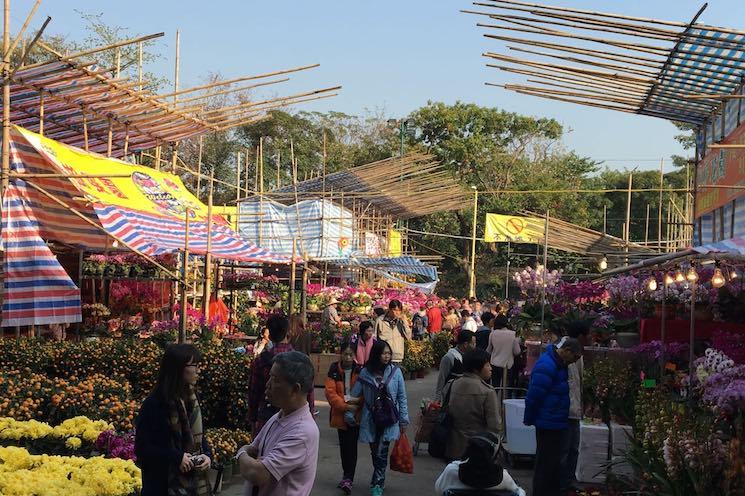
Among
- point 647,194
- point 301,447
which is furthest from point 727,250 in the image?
point 647,194

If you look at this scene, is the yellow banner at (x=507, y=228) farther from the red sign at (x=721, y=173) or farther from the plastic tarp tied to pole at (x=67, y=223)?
the red sign at (x=721, y=173)

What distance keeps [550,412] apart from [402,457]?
6.56 ft

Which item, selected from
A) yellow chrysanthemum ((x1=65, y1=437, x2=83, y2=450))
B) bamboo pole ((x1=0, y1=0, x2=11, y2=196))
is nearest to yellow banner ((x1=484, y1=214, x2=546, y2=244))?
bamboo pole ((x1=0, y1=0, x2=11, y2=196))

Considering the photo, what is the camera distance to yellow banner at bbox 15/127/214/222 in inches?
591

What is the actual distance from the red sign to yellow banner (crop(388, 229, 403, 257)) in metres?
26.1

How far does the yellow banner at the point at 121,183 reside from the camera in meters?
15.0

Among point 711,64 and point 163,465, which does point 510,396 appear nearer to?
point 711,64

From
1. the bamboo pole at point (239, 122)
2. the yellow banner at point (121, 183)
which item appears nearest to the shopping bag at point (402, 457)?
the yellow banner at point (121, 183)

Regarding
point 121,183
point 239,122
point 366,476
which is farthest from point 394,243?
point 366,476

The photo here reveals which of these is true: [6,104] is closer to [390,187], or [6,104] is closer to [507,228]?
[390,187]

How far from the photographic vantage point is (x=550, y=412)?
7.81m

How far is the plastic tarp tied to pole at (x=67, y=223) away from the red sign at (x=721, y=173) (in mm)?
7457

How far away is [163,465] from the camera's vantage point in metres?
5.01

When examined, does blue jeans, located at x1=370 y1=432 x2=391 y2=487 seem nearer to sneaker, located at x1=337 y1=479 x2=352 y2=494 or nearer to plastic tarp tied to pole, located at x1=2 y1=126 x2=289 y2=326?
sneaker, located at x1=337 y1=479 x2=352 y2=494
